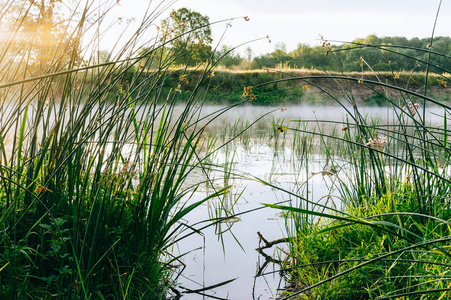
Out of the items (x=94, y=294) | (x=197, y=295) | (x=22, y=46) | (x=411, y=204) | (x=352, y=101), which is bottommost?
(x=197, y=295)

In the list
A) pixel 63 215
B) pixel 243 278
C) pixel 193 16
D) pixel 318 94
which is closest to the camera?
pixel 63 215

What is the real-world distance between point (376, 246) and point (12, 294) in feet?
3.72

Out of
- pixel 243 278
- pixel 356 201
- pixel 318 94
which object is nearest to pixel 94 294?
pixel 243 278

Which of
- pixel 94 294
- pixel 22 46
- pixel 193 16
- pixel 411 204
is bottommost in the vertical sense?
pixel 94 294

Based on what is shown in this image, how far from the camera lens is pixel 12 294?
Answer: 888 mm

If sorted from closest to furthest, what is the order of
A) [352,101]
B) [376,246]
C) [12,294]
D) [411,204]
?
1. [12,294]
2. [376,246]
3. [411,204]
4. [352,101]

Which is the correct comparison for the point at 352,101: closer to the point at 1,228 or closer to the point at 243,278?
the point at 243,278

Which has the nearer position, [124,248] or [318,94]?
[124,248]

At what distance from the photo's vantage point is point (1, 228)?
3.24 ft

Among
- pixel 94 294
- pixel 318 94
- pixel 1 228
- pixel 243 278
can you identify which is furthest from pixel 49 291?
pixel 318 94

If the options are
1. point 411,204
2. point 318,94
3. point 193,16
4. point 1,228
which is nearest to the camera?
point 1,228

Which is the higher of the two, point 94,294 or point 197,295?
point 94,294

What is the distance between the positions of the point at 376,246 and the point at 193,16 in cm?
1898

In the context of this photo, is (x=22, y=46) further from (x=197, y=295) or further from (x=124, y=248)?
(x=197, y=295)
